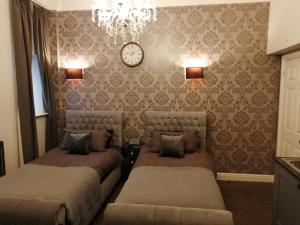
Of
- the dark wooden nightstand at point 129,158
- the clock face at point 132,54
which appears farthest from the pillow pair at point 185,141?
the clock face at point 132,54

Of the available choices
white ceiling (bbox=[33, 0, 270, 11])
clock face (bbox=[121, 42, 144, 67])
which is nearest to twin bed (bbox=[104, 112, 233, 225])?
clock face (bbox=[121, 42, 144, 67])

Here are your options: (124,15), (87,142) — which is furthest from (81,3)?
(87,142)

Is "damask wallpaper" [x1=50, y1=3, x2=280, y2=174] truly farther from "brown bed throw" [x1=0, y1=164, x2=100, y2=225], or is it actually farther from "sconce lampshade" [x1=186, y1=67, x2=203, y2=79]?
"brown bed throw" [x1=0, y1=164, x2=100, y2=225]

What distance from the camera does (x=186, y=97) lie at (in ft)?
14.4

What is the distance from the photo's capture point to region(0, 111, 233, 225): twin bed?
215 cm

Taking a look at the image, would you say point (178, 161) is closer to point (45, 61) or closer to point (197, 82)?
point (197, 82)

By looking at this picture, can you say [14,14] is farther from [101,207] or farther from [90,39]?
[101,207]

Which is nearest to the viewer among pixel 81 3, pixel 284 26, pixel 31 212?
pixel 31 212

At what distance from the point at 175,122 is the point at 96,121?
55.3 inches

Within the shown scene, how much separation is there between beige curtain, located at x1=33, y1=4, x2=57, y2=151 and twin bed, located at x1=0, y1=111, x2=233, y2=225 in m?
0.75

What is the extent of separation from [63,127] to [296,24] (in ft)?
13.1

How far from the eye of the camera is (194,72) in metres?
4.17

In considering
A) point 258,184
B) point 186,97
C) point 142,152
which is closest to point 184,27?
point 186,97

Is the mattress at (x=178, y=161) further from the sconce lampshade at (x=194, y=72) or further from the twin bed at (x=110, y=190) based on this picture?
the sconce lampshade at (x=194, y=72)
